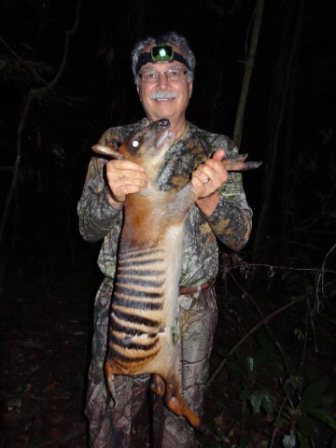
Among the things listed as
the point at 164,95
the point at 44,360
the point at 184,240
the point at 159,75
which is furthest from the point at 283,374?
the point at 159,75

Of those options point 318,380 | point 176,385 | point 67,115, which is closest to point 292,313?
point 318,380

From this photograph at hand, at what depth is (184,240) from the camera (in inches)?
116

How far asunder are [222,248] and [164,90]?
248 cm

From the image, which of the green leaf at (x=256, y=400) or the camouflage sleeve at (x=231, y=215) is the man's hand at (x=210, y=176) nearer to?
the camouflage sleeve at (x=231, y=215)

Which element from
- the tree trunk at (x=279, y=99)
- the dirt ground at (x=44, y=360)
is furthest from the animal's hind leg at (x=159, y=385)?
the tree trunk at (x=279, y=99)

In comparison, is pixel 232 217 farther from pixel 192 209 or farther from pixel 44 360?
pixel 44 360

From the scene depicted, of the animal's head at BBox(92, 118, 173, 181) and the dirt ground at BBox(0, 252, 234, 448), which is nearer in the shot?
the animal's head at BBox(92, 118, 173, 181)

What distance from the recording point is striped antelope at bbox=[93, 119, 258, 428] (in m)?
2.35

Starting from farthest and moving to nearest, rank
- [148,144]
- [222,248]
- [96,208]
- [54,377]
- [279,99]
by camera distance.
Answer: [279,99] < [54,377] < [222,248] < [96,208] < [148,144]

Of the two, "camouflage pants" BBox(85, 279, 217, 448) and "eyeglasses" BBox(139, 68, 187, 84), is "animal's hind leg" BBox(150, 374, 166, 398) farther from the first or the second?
"eyeglasses" BBox(139, 68, 187, 84)

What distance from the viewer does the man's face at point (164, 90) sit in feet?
9.18

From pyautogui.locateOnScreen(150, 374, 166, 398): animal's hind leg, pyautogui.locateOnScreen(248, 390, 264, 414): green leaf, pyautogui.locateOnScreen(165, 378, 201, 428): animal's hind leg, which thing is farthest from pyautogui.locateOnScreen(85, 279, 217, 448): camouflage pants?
pyautogui.locateOnScreen(248, 390, 264, 414): green leaf

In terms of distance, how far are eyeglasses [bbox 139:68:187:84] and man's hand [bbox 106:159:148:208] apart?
1019mm

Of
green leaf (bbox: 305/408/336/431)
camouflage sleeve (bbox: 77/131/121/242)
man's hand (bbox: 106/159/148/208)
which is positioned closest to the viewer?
man's hand (bbox: 106/159/148/208)
